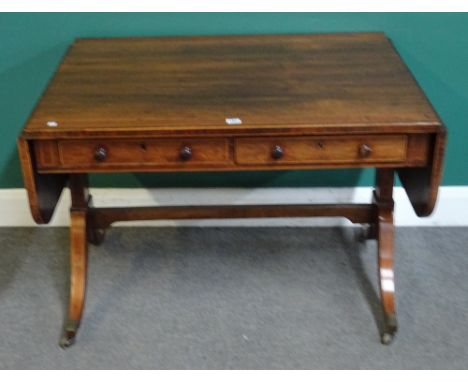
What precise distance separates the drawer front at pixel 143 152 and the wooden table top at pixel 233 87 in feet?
0.17

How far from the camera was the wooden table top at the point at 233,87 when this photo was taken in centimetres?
156

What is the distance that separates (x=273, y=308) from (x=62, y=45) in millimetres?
1025

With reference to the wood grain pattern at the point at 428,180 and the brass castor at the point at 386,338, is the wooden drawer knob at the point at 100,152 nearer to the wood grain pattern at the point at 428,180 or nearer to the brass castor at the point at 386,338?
the wood grain pattern at the point at 428,180

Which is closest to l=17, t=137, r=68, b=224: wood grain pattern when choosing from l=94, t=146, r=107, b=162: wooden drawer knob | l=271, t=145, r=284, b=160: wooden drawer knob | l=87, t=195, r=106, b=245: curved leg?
l=94, t=146, r=107, b=162: wooden drawer knob

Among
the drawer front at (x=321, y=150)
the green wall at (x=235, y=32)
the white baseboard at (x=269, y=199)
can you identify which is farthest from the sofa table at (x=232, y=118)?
the white baseboard at (x=269, y=199)

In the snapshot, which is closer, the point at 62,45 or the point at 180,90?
the point at 180,90

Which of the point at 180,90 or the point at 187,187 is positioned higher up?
the point at 180,90

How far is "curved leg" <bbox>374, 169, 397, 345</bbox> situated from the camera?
75.0 inches

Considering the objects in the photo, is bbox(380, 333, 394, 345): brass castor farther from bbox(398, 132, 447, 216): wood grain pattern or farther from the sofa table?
bbox(398, 132, 447, 216): wood grain pattern

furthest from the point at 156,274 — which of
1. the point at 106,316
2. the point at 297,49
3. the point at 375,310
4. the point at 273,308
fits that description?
the point at 297,49

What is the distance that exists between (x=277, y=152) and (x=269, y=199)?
79 centimetres

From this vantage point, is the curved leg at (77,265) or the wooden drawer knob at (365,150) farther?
the curved leg at (77,265)
